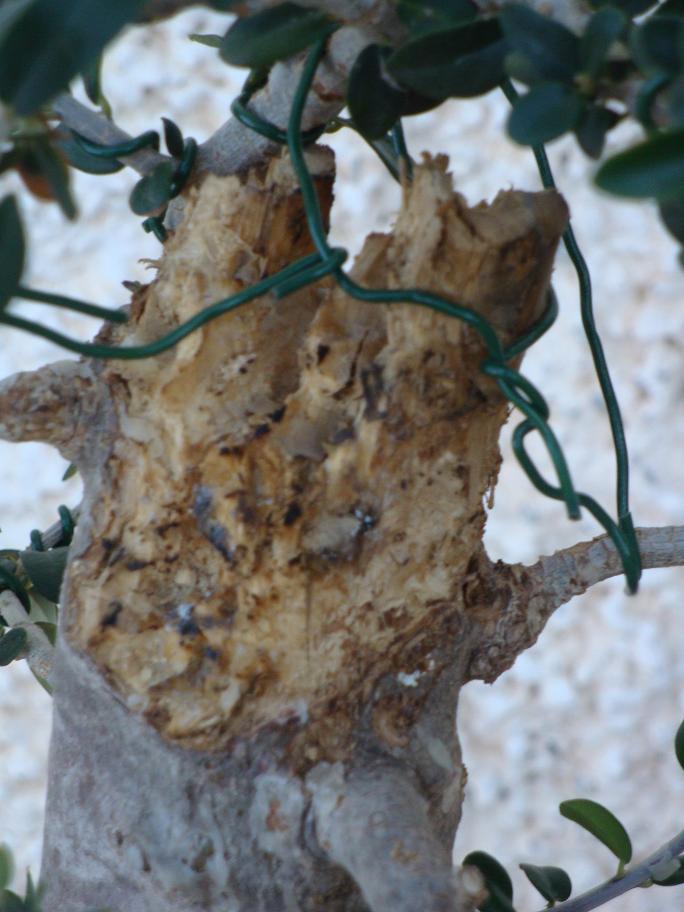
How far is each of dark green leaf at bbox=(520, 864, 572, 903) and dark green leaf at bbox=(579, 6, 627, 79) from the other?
0.40m

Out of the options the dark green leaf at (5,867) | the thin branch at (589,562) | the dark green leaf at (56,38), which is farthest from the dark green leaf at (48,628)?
the dark green leaf at (56,38)

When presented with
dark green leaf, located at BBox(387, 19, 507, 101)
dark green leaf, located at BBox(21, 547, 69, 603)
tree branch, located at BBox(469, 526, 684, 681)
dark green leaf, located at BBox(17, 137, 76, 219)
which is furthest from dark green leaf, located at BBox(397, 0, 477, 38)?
dark green leaf, located at BBox(21, 547, 69, 603)

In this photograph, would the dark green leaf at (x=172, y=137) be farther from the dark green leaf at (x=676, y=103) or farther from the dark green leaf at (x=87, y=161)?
the dark green leaf at (x=676, y=103)

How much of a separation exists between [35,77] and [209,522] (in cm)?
18

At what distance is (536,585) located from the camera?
45 centimetres

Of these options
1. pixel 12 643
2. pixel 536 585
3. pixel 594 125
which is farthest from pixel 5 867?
pixel 594 125

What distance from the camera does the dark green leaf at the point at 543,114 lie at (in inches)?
10.5

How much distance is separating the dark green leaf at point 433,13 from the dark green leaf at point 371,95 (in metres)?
0.01

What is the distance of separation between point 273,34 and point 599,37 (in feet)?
0.31

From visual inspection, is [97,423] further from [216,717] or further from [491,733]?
[491,733]

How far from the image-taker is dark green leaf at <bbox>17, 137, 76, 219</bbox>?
0.98ft

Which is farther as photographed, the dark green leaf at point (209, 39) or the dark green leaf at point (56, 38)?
the dark green leaf at point (209, 39)

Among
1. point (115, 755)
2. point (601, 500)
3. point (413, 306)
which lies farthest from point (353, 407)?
point (601, 500)

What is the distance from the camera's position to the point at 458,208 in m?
0.35
